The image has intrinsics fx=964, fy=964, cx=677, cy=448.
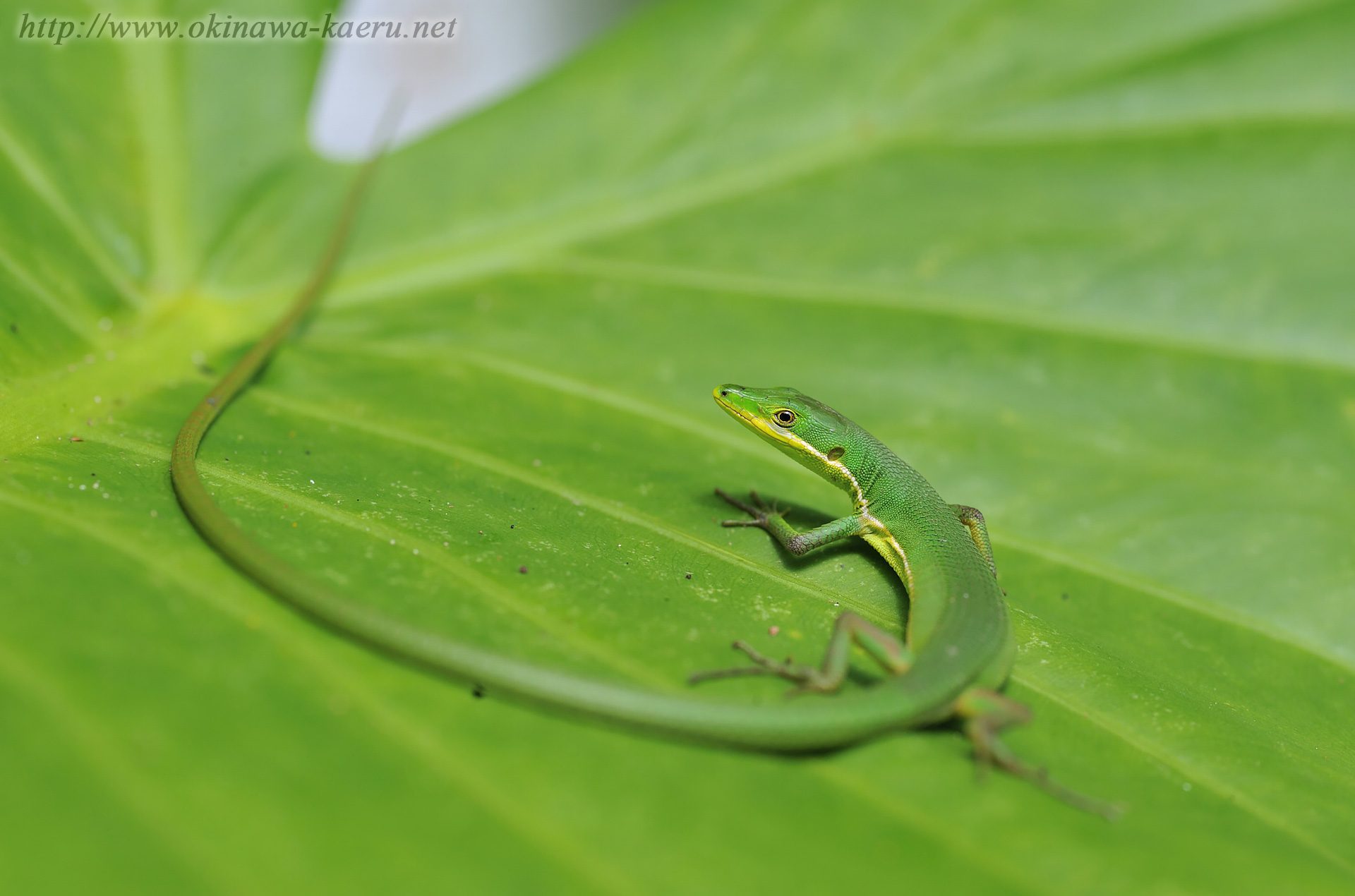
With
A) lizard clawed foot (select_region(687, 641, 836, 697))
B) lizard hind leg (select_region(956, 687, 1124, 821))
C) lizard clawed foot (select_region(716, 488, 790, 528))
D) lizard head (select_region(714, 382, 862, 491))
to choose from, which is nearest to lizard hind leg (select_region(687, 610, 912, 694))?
lizard clawed foot (select_region(687, 641, 836, 697))

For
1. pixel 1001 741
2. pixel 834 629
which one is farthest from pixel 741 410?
pixel 1001 741

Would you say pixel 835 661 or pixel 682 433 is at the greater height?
pixel 682 433

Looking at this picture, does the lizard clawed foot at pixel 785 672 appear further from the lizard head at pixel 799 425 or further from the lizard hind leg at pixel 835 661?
the lizard head at pixel 799 425

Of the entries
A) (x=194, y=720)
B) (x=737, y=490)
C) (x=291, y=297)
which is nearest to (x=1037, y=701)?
(x=737, y=490)

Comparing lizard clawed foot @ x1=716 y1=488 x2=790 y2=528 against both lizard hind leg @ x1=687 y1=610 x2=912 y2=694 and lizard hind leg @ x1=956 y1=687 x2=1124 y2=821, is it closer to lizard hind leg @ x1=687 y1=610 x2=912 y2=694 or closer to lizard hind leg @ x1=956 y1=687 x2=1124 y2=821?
lizard hind leg @ x1=687 y1=610 x2=912 y2=694

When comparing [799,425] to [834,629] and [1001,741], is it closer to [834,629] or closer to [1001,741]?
[834,629]

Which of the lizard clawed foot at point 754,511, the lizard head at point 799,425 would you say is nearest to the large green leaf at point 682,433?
the lizard clawed foot at point 754,511
